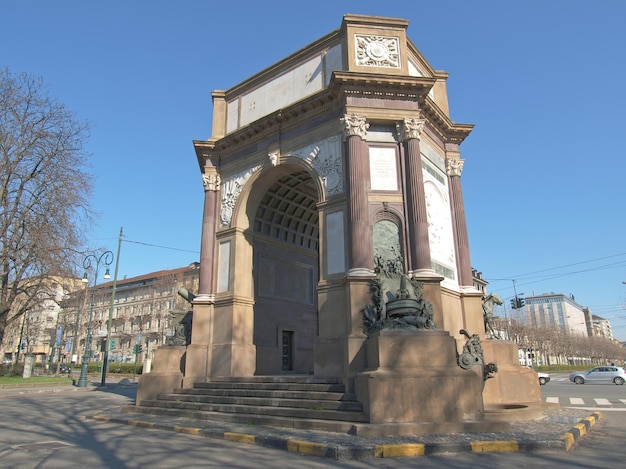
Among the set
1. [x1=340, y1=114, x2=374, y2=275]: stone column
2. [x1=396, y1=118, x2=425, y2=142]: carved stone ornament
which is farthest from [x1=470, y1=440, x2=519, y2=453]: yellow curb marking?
[x1=396, y1=118, x2=425, y2=142]: carved stone ornament

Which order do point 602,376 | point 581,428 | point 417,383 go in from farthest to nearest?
1. point 602,376
2. point 417,383
3. point 581,428

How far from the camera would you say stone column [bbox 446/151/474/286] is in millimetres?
17641

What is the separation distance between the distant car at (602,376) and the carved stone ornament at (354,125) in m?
32.1

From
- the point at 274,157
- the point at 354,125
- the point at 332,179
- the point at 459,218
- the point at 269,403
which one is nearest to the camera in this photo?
the point at 269,403

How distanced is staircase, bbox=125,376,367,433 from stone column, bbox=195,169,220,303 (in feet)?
12.1

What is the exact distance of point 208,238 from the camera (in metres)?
19.0

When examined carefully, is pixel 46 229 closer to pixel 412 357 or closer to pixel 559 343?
pixel 412 357

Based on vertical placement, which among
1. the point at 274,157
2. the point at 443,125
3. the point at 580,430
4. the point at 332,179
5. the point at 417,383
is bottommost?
the point at 580,430

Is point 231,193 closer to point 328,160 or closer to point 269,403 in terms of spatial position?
point 328,160

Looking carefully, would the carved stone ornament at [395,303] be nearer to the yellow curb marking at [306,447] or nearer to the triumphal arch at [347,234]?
the triumphal arch at [347,234]

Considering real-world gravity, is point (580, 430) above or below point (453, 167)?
below

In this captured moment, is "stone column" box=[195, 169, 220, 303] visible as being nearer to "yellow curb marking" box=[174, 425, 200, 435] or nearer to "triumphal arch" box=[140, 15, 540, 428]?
"triumphal arch" box=[140, 15, 540, 428]

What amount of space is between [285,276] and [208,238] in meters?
4.03

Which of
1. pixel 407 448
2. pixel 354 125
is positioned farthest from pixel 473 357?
pixel 354 125
